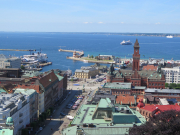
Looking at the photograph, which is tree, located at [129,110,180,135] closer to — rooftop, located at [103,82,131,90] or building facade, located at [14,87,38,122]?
building facade, located at [14,87,38,122]

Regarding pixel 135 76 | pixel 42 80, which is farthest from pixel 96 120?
pixel 135 76

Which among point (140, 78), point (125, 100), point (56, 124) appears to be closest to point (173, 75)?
point (140, 78)

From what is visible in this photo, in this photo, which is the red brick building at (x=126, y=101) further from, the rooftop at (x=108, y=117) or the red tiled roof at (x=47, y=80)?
the rooftop at (x=108, y=117)

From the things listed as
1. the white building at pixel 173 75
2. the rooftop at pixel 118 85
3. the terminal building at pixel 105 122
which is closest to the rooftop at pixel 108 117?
the terminal building at pixel 105 122

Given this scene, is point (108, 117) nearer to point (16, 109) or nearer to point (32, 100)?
point (16, 109)

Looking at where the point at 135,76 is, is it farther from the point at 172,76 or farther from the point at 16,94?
the point at 16,94

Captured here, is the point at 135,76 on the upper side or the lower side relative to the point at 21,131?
upper

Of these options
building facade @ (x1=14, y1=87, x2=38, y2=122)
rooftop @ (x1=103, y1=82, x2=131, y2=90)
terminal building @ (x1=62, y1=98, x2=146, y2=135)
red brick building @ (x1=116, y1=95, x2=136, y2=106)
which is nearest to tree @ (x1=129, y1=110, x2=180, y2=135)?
terminal building @ (x1=62, y1=98, x2=146, y2=135)
